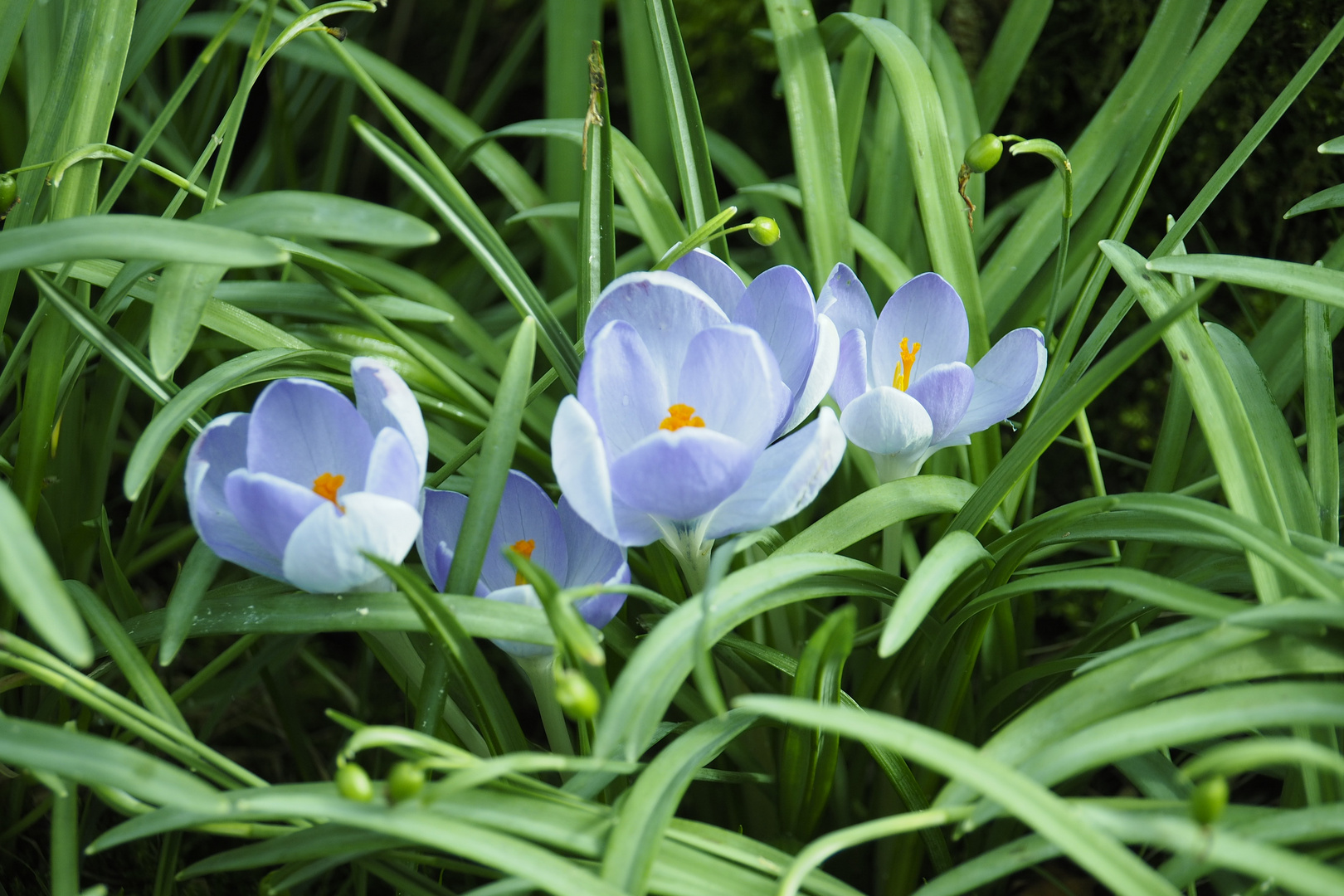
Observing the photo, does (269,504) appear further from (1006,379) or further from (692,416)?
(1006,379)

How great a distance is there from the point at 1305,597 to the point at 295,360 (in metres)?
0.66

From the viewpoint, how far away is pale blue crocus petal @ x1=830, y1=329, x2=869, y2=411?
64 cm

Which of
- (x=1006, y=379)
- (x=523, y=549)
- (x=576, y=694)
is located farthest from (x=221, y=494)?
(x=1006, y=379)

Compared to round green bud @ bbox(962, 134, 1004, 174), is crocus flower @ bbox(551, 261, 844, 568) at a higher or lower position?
lower

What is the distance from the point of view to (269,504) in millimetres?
492

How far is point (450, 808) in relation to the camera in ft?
1.53

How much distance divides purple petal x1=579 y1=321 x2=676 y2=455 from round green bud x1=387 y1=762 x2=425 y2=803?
22cm

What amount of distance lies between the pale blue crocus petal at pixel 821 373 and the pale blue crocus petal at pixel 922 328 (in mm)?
121

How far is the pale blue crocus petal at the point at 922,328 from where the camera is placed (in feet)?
2.27

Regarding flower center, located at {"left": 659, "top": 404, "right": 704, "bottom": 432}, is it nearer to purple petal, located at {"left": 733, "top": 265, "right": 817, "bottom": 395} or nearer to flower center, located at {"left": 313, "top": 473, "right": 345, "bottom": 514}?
purple petal, located at {"left": 733, "top": 265, "right": 817, "bottom": 395}

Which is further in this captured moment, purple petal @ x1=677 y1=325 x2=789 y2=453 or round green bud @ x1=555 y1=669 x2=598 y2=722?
purple petal @ x1=677 y1=325 x2=789 y2=453

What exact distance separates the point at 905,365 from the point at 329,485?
40cm

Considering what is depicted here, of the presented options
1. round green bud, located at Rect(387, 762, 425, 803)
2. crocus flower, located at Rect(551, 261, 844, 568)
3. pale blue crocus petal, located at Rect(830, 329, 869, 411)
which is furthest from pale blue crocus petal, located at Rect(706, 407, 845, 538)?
round green bud, located at Rect(387, 762, 425, 803)

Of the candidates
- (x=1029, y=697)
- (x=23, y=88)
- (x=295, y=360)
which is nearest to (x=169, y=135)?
(x=23, y=88)
